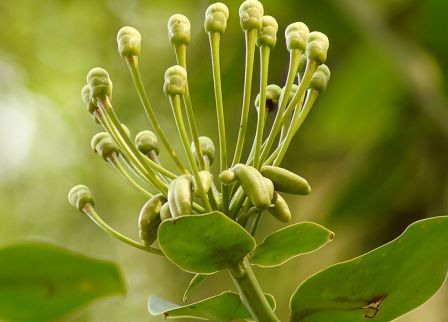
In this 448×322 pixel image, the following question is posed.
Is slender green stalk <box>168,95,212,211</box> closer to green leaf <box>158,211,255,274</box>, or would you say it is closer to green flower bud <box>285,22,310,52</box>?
green leaf <box>158,211,255,274</box>

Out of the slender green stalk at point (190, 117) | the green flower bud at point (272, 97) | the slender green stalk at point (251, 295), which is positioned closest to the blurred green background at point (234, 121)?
the green flower bud at point (272, 97)

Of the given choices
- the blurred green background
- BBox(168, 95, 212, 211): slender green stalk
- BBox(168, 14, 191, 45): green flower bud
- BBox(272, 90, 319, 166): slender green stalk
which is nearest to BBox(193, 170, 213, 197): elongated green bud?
BBox(168, 95, 212, 211): slender green stalk

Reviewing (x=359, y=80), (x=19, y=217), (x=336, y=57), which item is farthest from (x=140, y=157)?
(x=19, y=217)

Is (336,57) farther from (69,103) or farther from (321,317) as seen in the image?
(321,317)

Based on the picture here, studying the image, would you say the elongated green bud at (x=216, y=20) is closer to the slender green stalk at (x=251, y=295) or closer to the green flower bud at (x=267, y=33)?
the green flower bud at (x=267, y=33)

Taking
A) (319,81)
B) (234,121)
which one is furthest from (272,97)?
(234,121)

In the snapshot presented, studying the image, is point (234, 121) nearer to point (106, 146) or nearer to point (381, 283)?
point (106, 146)
